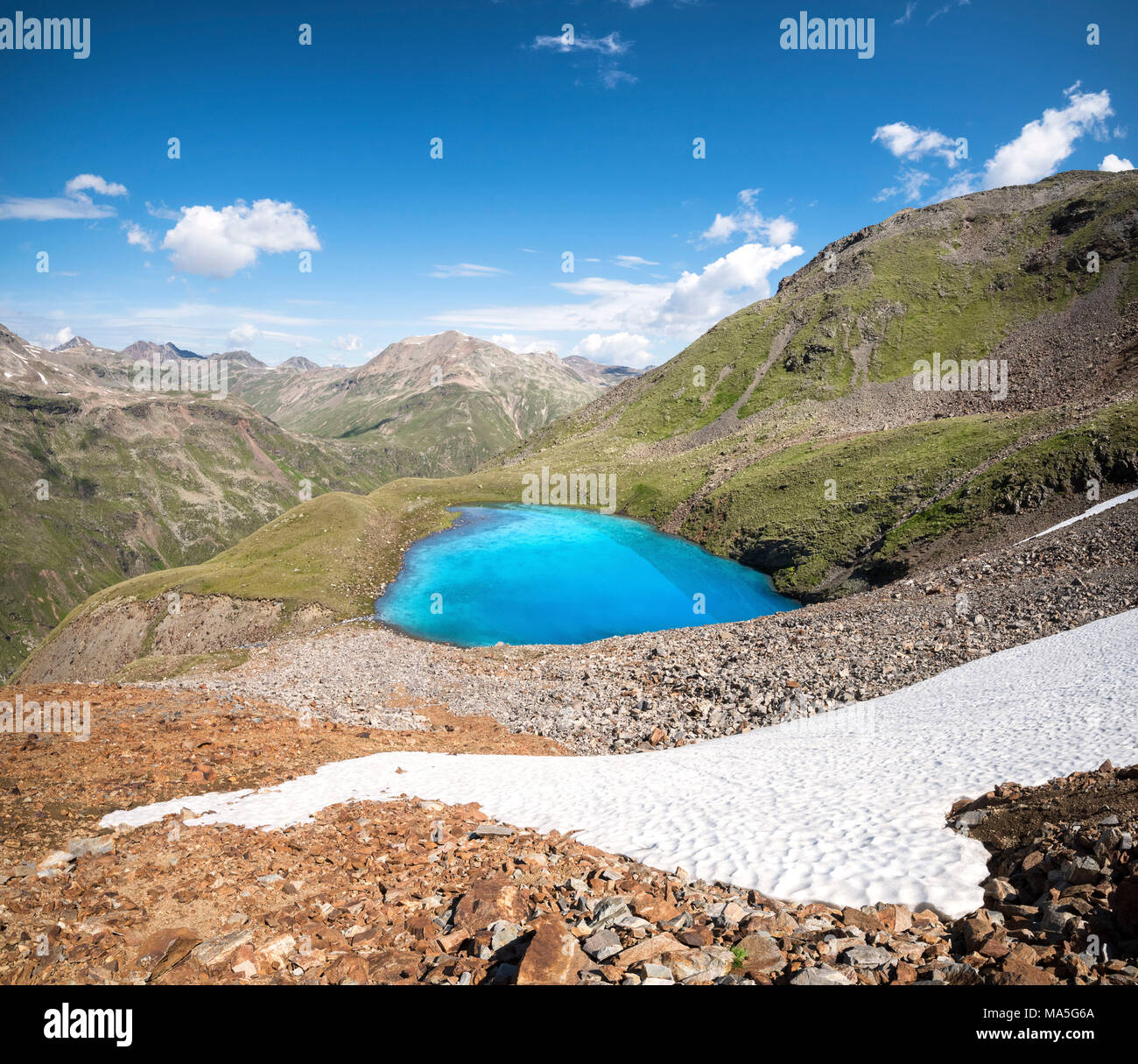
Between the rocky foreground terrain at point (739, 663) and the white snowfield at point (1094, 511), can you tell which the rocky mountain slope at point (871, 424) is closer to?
the white snowfield at point (1094, 511)

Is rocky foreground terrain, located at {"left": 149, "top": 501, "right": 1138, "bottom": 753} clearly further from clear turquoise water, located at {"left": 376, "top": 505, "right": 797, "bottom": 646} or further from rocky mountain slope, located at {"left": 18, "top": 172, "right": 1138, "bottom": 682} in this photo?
rocky mountain slope, located at {"left": 18, "top": 172, "right": 1138, "bottom": 682}

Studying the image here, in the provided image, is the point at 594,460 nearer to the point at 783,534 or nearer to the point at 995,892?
the point at 783,534

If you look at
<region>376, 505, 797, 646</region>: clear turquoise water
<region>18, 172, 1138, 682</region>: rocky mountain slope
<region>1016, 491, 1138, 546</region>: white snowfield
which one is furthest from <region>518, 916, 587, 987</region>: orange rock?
<region>18, 172, 1138, 682</region>: rocky mountain slope

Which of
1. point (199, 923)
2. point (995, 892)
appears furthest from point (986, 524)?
point (199, 923)

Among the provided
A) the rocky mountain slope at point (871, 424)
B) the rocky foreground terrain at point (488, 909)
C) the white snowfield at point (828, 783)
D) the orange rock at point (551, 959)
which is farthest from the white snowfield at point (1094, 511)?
the orange rock at point (551, 959)

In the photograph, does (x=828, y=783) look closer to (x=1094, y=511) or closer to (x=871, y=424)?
(x=1094, y=511)

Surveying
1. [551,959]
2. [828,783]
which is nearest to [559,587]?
[828,783]
